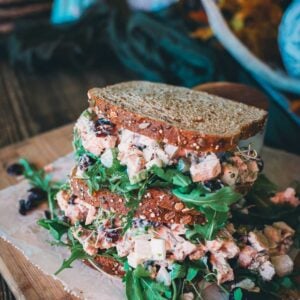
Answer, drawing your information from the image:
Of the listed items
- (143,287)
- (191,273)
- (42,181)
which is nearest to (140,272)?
(143,287)

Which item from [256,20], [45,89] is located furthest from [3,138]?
[256,20]

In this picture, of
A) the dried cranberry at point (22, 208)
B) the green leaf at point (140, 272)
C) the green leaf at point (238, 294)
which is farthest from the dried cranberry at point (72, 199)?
the green leaf at point (238, 294)

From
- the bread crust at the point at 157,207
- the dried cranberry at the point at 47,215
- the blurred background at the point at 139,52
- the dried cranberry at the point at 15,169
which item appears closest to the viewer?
the bread crust at the point at 157,207

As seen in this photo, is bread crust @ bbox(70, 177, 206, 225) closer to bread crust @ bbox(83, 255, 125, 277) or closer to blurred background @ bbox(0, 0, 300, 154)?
bread crust @ bbox(83, 255, 125, 277)

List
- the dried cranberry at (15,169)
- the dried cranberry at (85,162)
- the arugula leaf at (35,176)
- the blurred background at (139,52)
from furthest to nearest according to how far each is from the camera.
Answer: the blurred background at (139,52)
the dried cranberry at (15,169)
the arugula leaf at (35,176)
the dried cranberry at (85,162)

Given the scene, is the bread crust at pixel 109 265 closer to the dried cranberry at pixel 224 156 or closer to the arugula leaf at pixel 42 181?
the arugula leaf at pixel 42 181

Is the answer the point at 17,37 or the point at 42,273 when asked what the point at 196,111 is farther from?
the point at 17,37
